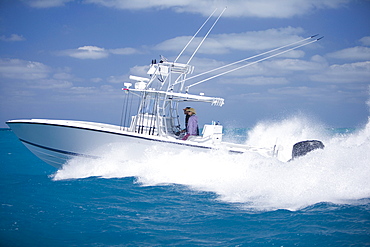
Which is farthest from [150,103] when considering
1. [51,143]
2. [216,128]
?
[51,143]

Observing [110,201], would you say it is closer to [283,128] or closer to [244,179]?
[244,179]

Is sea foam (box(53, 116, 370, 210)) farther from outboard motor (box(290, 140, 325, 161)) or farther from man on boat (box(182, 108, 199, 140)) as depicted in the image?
man on boat (box(182, 108, 199, 140))

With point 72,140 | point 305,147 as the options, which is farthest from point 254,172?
point 72,140

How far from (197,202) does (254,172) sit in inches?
91.8

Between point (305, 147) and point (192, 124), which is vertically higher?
point (192, 124)

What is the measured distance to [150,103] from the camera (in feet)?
38.8

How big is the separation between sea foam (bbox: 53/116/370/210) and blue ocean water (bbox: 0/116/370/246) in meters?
0.03

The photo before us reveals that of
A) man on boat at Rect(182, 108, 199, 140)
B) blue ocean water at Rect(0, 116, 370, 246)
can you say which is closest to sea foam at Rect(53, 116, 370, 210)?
blue ocean water at Rect(0, 116, 370, 246)

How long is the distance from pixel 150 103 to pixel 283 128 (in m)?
6.89

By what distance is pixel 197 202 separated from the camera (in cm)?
822

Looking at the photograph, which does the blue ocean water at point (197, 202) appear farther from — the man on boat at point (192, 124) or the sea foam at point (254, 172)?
the man on boat at point (192, 124)

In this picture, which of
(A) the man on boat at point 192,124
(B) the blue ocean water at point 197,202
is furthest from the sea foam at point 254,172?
(A) the man on boat at point 192,124

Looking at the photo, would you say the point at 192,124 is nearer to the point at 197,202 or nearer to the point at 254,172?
the point at 254,172

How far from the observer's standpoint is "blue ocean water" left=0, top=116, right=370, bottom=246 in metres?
6.08
